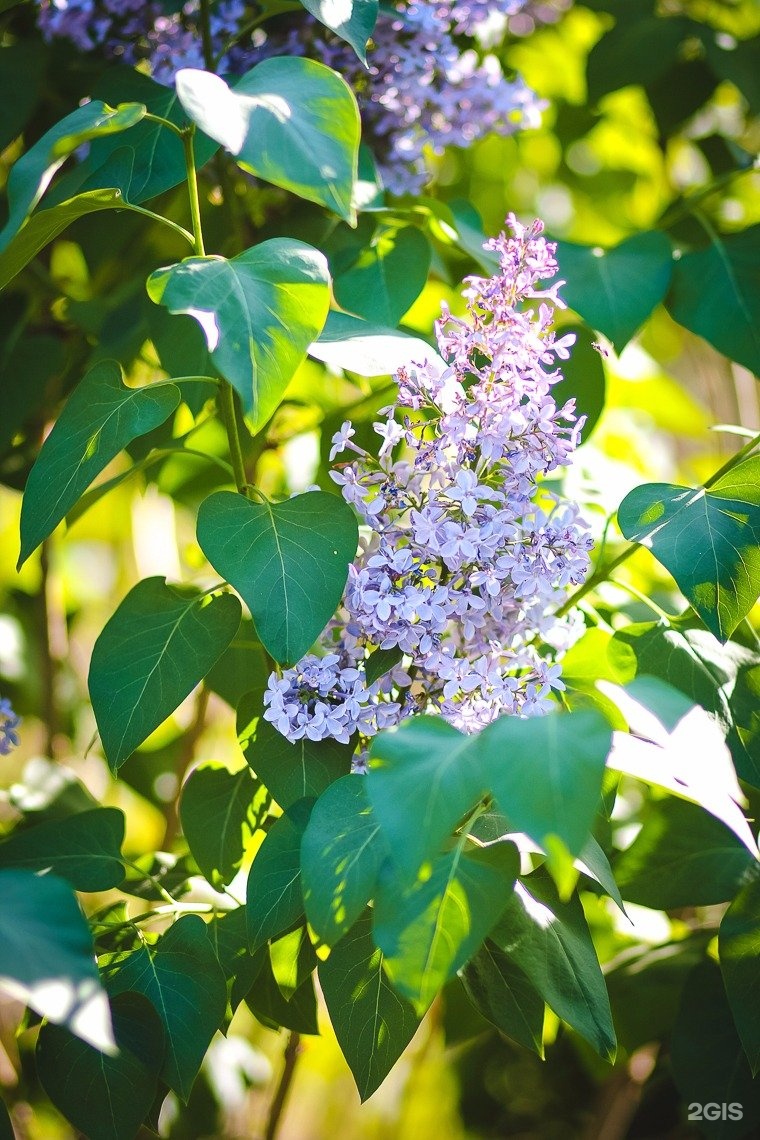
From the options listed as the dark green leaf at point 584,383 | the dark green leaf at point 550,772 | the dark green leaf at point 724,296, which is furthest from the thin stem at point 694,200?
the dark green leaf at point 550,772

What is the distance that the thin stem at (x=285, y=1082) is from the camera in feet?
2.09

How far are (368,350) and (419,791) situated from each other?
0.76 ft

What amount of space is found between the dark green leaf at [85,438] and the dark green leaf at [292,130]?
0.13 metres

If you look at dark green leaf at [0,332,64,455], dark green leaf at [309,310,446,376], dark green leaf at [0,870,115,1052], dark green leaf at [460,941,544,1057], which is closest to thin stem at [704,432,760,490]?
dark green leaf at [309,310,446,376]

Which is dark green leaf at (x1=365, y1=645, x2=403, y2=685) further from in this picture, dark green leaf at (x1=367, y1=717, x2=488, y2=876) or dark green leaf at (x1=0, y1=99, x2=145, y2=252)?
dark green leaf at (x1=0, y1=99, x2=145, y2=252)

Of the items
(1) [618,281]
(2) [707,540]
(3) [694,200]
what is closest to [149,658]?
(2) [707,540]

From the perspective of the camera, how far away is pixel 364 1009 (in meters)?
0.44

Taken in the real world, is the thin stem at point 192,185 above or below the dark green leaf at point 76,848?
above

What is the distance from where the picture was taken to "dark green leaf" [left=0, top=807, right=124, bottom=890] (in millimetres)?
528

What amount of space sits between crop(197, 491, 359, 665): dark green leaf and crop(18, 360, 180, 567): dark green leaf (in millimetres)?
54

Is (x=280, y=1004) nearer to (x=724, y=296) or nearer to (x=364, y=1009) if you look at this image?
(x=364, y=1009)

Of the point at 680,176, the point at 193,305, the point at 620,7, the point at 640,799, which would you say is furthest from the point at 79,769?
the point at 680,176

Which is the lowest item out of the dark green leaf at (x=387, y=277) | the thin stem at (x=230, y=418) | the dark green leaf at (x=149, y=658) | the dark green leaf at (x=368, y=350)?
the dark green leaf at (x=149, y=658)

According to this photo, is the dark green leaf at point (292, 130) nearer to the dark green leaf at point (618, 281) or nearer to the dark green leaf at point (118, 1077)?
the dark green leaf at point (618, 281)
